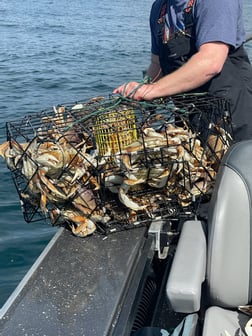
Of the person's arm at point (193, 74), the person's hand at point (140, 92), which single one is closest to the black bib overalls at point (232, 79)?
Answer: the person's arm at point (193, 74)

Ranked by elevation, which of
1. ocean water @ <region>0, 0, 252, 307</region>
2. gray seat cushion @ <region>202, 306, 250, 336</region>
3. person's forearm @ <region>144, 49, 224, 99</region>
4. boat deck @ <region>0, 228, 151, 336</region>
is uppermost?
person's forearm @ <region>144, 49, 224, 99</region>

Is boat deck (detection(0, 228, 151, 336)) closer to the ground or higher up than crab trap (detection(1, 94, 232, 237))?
closer to the ground

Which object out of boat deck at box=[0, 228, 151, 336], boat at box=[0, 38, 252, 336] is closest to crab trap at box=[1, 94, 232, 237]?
boat deck at box=[0, 228, 151, 336]

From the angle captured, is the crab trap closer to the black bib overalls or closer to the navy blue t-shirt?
the black bib overalls

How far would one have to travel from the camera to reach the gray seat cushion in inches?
82.6

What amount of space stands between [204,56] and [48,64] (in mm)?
9455

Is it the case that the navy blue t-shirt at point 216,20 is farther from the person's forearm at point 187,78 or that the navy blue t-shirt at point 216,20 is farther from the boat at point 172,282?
the boat at point 172,282

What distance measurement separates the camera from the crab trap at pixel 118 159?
8.08ft

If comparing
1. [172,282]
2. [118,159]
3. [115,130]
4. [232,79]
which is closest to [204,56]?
[232,79]

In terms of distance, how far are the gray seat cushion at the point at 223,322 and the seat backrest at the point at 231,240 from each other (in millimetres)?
53

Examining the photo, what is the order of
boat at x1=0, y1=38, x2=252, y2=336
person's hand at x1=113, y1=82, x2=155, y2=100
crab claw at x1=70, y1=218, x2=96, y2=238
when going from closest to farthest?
boat at x1=0, y1=38, x2=252, y2=336 < crab claw at x1=70, y1=218, x2=96, y2=238 < person's hand at x1=113, y1=82, x2=155, y2=100

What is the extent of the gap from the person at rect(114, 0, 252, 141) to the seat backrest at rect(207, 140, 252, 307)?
0.69m

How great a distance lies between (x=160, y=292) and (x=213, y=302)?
1.94 ft

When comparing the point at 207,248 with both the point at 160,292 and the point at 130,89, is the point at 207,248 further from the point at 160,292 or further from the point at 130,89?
the point at 130,89
